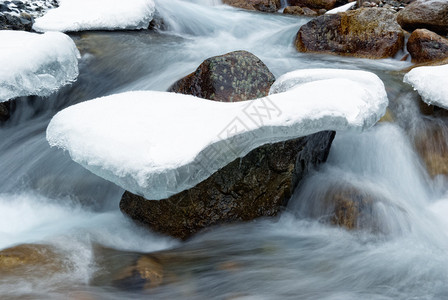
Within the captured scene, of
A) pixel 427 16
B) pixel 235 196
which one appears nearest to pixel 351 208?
pixel 235 196

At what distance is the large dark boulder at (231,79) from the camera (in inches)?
165

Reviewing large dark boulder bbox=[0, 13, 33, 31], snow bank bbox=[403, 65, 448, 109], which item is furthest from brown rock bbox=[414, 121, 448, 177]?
large dark boulder bbox=[0, 13, 33, 31]

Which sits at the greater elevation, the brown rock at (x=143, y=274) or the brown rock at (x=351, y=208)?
the brown rock at (x=351, y=208)

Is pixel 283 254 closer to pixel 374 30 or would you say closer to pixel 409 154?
pixel 409 154

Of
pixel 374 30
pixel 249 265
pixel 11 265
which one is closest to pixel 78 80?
pixel 11 265

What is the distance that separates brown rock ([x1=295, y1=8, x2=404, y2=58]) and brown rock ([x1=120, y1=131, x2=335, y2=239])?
3.98 m

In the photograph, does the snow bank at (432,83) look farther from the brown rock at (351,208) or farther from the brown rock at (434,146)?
the brown rock at (351,208)

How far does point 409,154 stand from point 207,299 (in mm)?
2669

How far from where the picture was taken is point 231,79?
4227 mm

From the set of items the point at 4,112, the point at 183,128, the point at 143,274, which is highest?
the point at 183,128

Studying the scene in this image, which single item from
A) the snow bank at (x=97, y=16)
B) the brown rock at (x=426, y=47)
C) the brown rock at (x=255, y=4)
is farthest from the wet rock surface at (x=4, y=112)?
the brown rock at (x=255, y=4)

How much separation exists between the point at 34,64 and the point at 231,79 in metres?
2.20

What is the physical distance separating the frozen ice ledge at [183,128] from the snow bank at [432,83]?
4.81 ft

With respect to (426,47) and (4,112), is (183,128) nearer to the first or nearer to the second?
(4,112)
